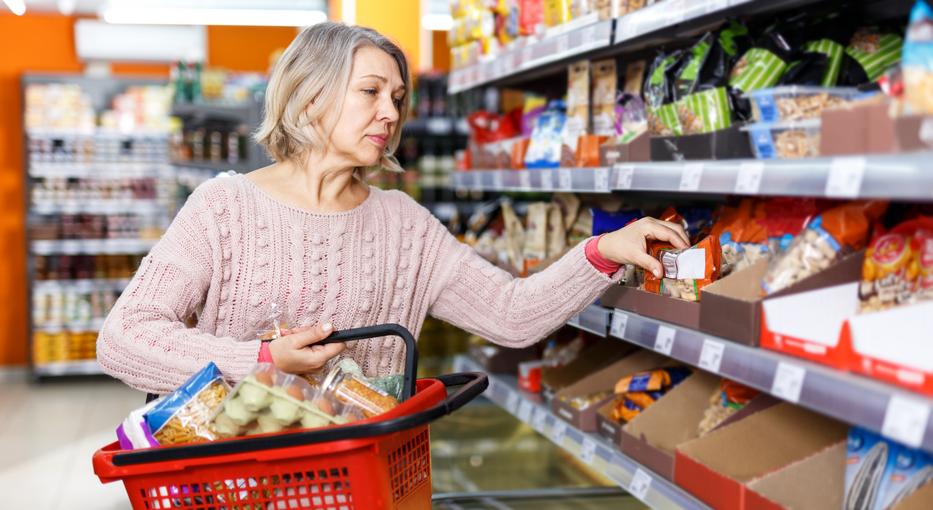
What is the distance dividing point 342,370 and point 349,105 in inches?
25.1

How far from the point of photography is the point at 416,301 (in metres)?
2.29

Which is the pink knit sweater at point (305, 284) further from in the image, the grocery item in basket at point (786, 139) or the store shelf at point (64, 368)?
the store shelf at point (64, 368)

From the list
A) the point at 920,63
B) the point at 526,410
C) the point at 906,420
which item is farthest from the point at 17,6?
the point at 906,420

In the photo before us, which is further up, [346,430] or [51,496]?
[346,430]

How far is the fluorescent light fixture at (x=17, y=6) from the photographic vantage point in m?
6.96

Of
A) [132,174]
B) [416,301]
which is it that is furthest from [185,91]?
[416,301]

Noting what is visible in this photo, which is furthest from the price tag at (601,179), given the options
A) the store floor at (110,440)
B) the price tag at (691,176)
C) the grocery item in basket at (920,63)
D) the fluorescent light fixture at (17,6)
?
the fluorescent light fixture at (17,6)

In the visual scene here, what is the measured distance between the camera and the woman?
207 centimetres

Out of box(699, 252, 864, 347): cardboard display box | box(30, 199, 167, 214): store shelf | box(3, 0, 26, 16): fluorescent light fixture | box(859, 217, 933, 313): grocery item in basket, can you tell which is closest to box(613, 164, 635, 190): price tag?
box(699, 252, 864, 347): cardboard display box

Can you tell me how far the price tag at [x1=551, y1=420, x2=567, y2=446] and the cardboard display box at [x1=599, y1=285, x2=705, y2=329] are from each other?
51cm

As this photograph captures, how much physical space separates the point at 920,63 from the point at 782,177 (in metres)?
0.37

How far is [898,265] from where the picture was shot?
1.65 meters

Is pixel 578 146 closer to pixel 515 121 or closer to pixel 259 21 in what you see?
pixel 515 121

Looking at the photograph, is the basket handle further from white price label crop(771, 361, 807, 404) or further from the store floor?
the store floor
